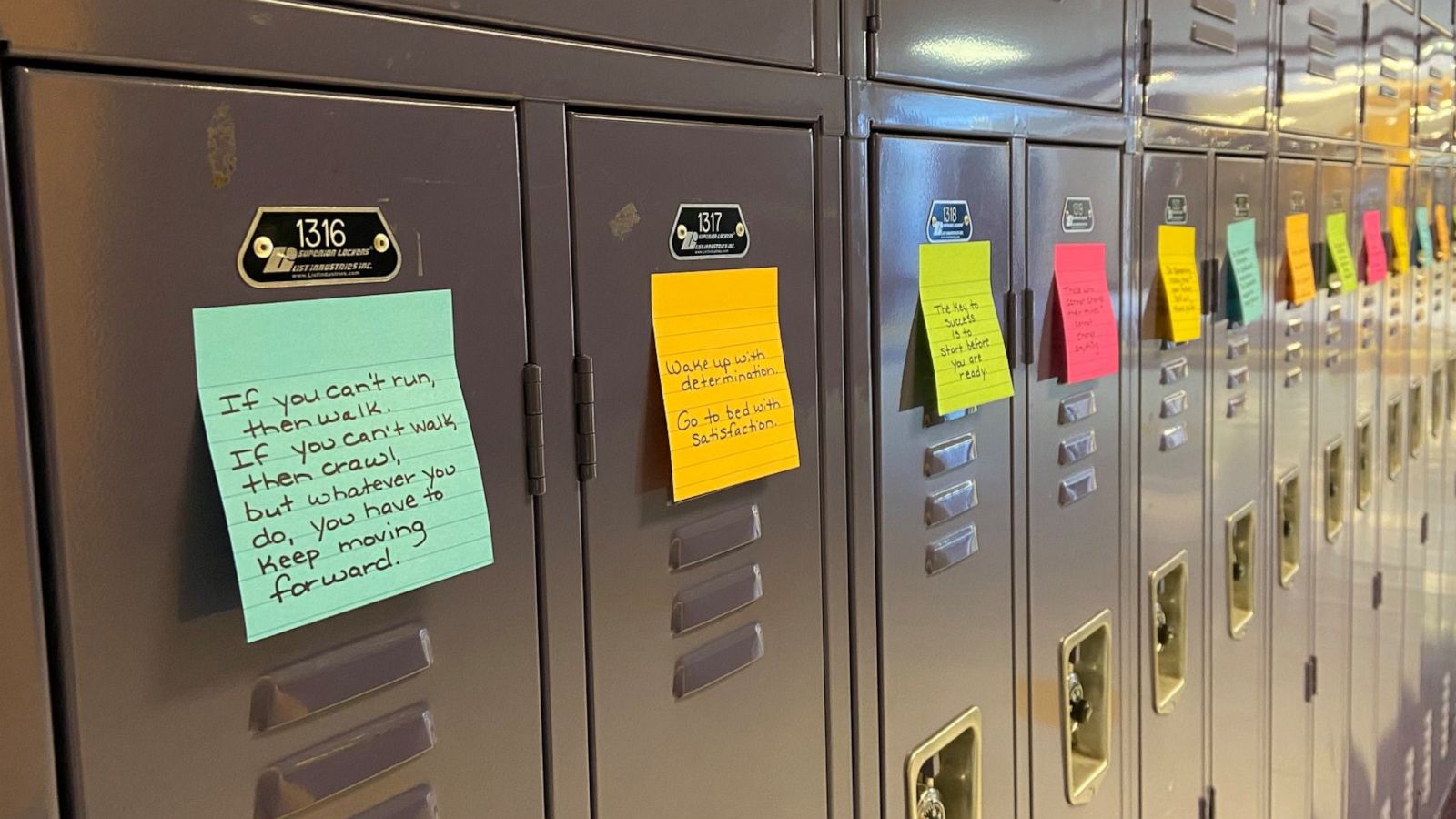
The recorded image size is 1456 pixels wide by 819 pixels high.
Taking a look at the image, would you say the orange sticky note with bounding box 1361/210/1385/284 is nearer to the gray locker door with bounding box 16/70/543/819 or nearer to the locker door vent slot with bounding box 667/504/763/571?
the locker door vent slot with bounding box 667/504/763/571

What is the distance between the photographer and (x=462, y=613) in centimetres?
75

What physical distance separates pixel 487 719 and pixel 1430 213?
339 centimetres

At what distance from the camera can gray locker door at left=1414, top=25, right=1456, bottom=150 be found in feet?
10.1

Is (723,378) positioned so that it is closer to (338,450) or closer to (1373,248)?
(338,450)

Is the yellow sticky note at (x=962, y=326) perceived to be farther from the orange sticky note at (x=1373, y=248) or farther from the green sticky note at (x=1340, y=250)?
the orange sticky note at (x=1373, y=248)

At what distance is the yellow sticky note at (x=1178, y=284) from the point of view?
1.68 m

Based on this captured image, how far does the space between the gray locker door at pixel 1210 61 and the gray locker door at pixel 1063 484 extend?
218 millimetres

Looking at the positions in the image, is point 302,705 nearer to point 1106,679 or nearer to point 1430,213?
point 1106,679

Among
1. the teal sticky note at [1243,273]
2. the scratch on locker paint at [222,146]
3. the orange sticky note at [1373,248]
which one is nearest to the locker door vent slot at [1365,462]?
the orange sticky note at [1373,248]

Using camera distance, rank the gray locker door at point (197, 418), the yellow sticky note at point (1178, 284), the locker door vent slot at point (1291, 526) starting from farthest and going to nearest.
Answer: the locker door vent slot at point (1291, 526) < the yellow sticky note at point (1178, 284) < the gray locker door at point (197, 418)

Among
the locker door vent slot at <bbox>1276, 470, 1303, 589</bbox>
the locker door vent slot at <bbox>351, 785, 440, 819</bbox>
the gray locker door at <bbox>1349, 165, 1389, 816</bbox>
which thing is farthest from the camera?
the gray locker door at <bbox>1349, 165, 1389, 816</bbox>

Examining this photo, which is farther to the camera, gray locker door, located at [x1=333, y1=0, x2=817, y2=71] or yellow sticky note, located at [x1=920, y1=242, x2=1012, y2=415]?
yellow sticky note, located at [x1=920, y1=242, x2=1012, y2=415]

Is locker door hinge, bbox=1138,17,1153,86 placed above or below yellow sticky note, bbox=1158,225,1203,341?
above

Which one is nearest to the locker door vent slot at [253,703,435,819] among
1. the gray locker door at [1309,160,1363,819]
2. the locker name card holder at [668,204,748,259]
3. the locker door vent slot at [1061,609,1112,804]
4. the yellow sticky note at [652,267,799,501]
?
the yellow sticky note at [652,267,799,501]
